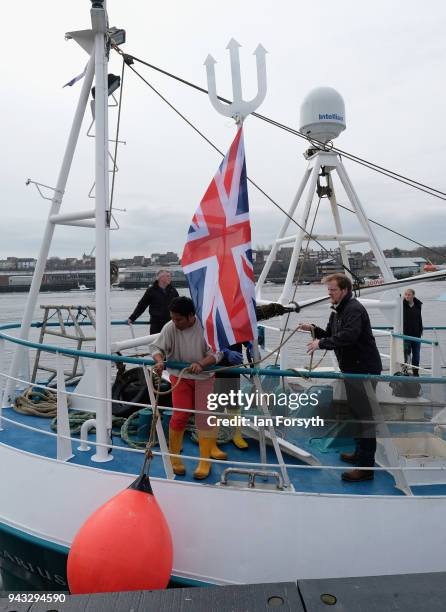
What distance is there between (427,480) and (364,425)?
69 centimetres

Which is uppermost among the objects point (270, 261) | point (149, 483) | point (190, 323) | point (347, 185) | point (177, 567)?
point (347, 185)

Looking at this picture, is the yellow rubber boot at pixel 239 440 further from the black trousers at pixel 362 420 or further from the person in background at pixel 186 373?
the black trousers at pixel 362 420

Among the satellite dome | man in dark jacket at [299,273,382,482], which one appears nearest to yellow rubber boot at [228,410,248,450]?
man in dark jacket at [299,273,382,482]

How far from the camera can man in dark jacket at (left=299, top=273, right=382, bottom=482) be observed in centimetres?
361

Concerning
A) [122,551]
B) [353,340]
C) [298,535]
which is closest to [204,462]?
[298,535]

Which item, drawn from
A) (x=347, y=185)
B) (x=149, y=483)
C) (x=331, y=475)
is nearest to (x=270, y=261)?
(x=347, y=185)

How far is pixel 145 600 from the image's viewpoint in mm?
2418

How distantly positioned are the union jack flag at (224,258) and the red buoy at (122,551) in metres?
1.23

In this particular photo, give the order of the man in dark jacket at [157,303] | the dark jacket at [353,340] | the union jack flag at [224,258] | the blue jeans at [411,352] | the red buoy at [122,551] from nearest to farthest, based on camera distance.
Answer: the red buoy at [122,551], the union jack flag at [224,258], the dark jacket at [353,340], the blue jeans at [411,352], the man in dark jacket at [157,303]

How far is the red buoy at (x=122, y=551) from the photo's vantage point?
290 centimetres

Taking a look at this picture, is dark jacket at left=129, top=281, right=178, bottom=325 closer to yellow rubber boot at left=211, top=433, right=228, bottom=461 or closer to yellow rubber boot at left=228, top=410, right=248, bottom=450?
yellow rubber boot at left=228, top=410, right=248, bottom=450

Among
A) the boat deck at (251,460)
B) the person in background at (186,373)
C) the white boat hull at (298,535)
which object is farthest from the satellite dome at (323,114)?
the white boat hull at (298,535)

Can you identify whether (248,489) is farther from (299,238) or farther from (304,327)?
(299,238)

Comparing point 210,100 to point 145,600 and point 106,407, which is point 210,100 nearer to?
point 106,407
